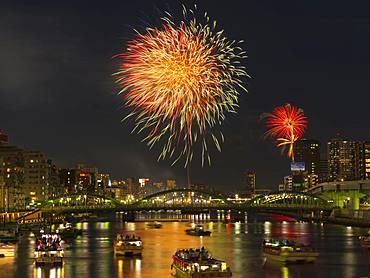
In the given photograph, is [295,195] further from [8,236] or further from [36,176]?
[8,236]

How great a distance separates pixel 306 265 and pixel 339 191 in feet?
298

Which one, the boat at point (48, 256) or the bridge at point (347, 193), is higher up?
the bridge at point (347, 193)

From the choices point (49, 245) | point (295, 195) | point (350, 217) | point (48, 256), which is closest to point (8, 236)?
point (49, 245)

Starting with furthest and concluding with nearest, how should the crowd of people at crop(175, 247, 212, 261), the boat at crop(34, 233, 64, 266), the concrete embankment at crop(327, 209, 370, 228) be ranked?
1. the concrete embankment at crop(327, 209, 370, 228)
2. the boat at crop(34, 233, 64, 266)
3. the crowd of people at crop(175, 247, 212, 261)

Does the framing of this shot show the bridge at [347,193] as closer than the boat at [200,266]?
No

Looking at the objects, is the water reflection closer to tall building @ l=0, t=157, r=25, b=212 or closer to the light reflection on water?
the light reflection on water

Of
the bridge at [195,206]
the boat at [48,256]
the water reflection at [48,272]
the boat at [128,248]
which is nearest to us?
the water reflection at [48,272]

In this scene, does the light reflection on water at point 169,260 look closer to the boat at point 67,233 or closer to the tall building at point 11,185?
the boat at point 67,233

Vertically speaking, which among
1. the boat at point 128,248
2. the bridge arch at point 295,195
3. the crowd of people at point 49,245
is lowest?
the boat at point 128,248

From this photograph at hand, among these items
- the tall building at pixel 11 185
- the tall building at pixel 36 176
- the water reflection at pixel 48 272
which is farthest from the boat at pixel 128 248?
the tall building at pixel 36 176

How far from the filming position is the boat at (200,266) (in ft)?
155

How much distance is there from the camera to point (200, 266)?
4769cm

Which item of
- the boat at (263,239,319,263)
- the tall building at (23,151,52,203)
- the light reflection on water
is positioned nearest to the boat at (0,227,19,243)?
the light reflection on water

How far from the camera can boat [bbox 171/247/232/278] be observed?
4734 cm
